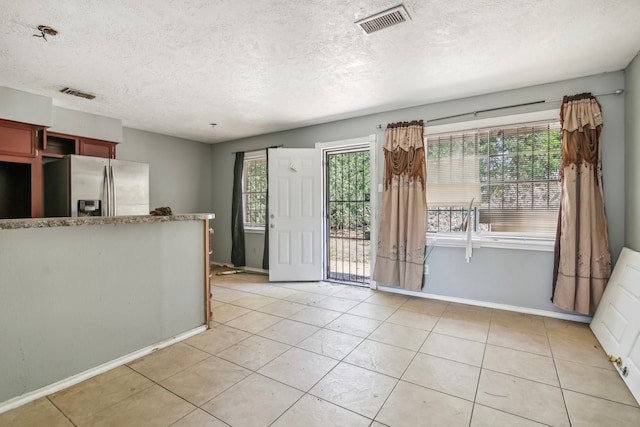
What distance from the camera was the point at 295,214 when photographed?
4.77m

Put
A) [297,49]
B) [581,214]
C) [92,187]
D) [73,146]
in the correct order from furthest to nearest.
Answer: [73,146], [92,187], [581,214], [297,49]

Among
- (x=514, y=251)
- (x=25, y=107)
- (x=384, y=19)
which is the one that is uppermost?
(x=384, y=19)

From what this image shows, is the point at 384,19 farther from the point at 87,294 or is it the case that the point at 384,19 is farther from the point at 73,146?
the point at 73,146

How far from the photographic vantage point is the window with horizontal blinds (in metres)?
3.30

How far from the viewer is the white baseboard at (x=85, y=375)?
72.8 inches

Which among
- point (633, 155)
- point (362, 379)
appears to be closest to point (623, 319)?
point (633, 155)

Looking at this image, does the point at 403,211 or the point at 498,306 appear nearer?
the point at 498,306

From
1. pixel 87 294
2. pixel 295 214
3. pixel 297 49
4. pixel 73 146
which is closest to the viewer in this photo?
pixel 87 294

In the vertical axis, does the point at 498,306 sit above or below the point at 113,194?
below

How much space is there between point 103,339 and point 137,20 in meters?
2.33

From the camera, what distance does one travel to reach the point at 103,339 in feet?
7.43

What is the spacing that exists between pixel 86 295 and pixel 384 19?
9.44ft

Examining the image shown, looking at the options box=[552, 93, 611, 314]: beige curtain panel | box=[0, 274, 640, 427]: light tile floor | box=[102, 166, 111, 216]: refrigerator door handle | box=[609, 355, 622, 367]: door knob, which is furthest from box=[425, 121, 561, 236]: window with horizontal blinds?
box=[102, 166, 111, 216]: refrigerator door handle

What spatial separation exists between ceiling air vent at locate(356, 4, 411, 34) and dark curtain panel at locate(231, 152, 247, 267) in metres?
3.99
